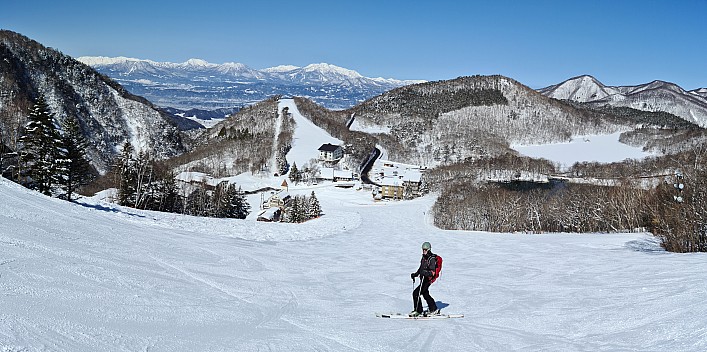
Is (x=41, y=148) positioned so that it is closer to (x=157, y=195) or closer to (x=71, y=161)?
(x=71, y=161)

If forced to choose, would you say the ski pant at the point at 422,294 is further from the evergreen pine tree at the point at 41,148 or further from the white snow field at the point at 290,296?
the evergreen pine tree at the point at 41,148

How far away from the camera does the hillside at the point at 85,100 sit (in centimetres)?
11756

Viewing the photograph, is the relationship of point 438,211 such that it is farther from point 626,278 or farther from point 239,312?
point 239,312

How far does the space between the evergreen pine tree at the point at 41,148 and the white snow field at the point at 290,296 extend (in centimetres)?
1340

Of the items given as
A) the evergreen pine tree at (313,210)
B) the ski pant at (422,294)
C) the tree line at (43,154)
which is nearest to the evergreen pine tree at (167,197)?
the tree line at (43,154)

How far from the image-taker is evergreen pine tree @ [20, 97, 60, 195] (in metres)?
30.3

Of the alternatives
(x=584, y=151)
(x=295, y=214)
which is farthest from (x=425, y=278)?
(x=584, y=151)

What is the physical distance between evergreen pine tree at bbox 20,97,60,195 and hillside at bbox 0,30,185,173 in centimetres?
8839

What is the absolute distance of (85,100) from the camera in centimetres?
13512

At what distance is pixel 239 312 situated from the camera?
30.0ft

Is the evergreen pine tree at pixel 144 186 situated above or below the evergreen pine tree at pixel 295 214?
above

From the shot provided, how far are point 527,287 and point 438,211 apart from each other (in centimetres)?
4989

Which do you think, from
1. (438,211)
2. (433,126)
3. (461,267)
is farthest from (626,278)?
(433,126)

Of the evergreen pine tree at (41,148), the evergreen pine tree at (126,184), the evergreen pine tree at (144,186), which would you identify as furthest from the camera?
the evergreen pine tree at (144,186)
